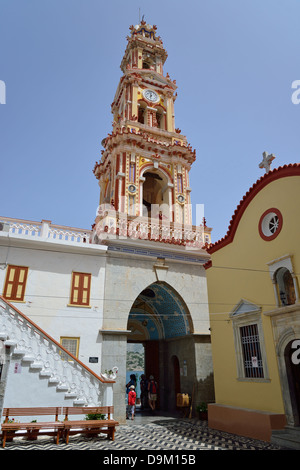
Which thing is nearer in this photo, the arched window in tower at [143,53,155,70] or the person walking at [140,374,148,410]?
the person walking at [140,374,148,410]

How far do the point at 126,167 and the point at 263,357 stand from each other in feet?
40.1

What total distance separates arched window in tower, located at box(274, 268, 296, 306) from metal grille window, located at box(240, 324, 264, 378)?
144cm

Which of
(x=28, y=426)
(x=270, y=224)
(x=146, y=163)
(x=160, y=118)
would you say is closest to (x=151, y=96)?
A: (x=160, y=118)

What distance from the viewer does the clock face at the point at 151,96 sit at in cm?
2166

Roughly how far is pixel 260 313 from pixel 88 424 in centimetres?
588

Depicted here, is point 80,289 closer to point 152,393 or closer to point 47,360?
point 47,360

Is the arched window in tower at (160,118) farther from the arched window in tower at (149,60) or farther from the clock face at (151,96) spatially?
the arched window in tower at (149,60)

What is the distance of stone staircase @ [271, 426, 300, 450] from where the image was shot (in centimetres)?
760

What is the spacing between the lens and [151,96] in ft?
71.7

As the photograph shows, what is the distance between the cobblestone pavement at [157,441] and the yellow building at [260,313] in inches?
19.7

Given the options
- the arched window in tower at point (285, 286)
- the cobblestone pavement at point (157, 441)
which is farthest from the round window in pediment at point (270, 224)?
the cobblestone pavement at point (157, 441)

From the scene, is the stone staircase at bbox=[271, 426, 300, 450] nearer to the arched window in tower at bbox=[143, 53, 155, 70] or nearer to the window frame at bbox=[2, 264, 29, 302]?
the window frame at bbox=[2, 264, 29, 302]

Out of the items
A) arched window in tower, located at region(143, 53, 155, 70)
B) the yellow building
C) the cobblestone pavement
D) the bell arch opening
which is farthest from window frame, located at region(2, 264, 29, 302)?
arched window in tower, located at region(143, 53, 155, 70)
